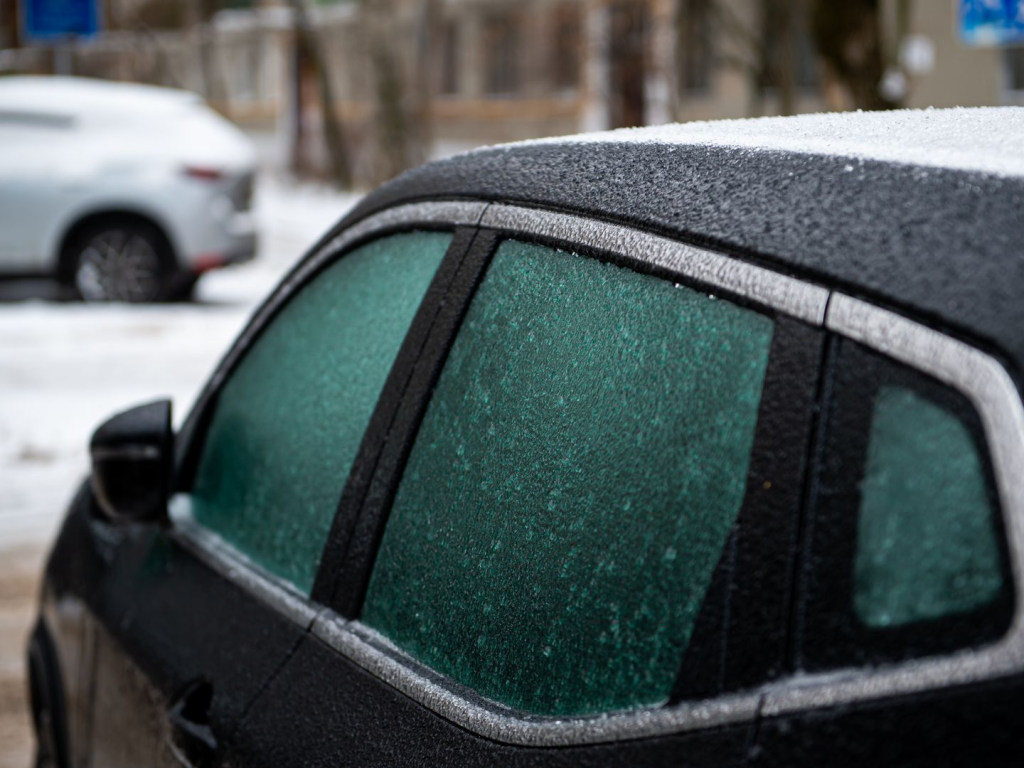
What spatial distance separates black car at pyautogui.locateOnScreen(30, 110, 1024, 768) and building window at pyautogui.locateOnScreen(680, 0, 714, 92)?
19.5 m

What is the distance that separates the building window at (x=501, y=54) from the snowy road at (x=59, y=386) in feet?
54.2

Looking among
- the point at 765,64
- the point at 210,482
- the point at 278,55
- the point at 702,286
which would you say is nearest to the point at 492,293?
the point at 702,286

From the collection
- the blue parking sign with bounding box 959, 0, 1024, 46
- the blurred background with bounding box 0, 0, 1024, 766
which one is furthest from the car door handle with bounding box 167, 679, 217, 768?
the blue parking sign with bounding box 959, 0, 1024, 46

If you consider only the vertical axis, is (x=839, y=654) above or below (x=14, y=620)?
above

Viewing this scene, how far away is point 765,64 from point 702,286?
1965cm

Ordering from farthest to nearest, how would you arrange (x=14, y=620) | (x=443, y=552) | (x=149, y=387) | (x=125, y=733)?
(x=149, y=387) < (x=14, y=620) < (x=125, y=733) < (x=443, y=552)

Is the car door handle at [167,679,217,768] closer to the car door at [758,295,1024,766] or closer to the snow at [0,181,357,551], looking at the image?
the car door at [758,295,1024,766]

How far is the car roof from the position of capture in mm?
1202

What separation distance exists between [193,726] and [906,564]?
115 cm

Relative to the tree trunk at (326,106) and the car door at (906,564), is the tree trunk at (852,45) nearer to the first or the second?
the car door at (906,564)

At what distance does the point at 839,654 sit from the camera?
1.20m

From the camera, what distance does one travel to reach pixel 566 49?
30016 mm

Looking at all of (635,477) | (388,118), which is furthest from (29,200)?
(388,118)

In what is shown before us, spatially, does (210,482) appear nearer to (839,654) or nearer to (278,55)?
(839,654)
